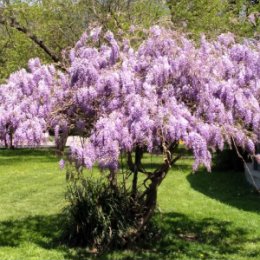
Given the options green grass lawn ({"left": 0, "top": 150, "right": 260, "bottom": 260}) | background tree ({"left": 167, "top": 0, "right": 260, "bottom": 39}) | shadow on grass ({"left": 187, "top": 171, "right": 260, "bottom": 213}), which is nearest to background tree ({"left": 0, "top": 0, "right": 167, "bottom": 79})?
background tree ({"left": 167, "top": 0, "right": 260, "bottom": 39})

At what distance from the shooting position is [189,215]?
40.7 ft

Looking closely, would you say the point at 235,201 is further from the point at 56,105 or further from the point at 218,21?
the point at 218,21

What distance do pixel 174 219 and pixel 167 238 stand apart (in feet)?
6.09

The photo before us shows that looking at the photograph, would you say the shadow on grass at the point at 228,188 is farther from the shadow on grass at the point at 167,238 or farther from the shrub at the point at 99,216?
the shrub at the point at 99,216

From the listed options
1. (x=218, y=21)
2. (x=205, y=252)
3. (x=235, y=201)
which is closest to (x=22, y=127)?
(x=205, y=252)

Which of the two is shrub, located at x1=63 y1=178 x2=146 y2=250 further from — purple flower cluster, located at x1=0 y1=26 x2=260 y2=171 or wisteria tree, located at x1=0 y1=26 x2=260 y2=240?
purple flower cluster, located at x1=0 y1=26 x2=260 y2=171

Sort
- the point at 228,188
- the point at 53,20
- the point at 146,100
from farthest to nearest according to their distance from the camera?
the point at 53,20 < the point at 228,188 < the point at 146,100

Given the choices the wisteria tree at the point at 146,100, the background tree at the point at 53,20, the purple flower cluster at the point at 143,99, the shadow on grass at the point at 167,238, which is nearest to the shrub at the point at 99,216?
the shadow on grass at the point at 167,238

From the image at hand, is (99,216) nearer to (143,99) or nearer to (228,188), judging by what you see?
(143,99)

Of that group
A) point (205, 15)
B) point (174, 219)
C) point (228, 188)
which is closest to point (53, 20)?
point (205, 15)

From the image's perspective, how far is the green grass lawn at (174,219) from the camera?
9.17 m

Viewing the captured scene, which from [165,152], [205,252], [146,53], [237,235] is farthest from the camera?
[237,235]

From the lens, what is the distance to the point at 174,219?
467 inches

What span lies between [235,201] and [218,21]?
11.1 m
